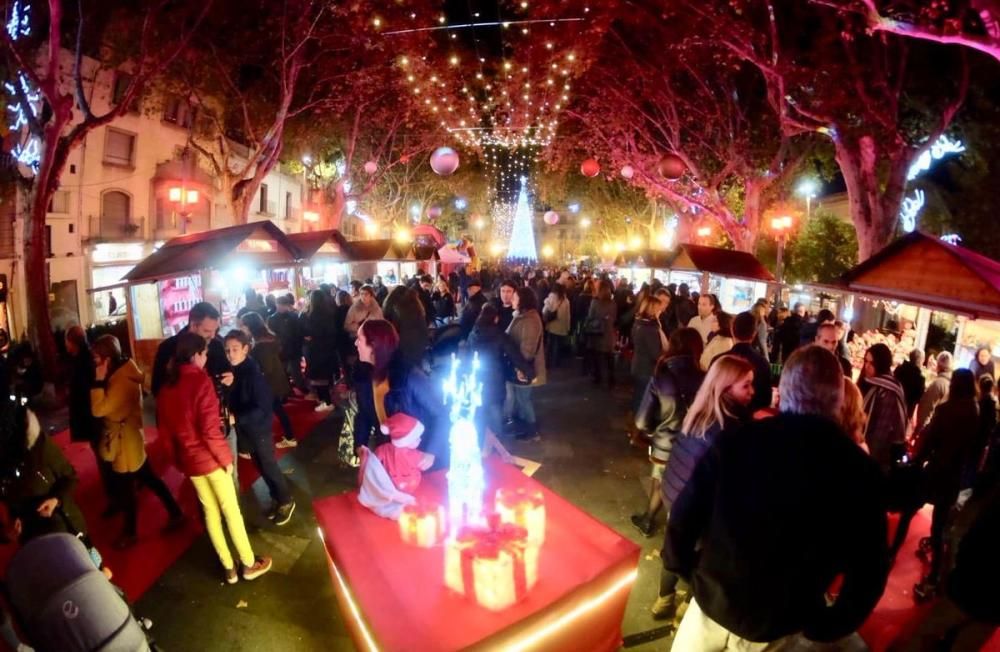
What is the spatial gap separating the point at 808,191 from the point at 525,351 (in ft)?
88.2

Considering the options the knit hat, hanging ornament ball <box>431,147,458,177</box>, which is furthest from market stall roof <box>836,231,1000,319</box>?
hanging ornament ball <box>431,147,458,177</box>

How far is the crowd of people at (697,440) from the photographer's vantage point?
6.72 feet

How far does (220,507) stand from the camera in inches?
165

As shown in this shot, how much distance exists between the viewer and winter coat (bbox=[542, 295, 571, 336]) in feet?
36.4

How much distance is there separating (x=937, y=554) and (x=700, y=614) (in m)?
3.46

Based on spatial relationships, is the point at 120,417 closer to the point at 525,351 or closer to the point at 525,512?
the point at 525,512

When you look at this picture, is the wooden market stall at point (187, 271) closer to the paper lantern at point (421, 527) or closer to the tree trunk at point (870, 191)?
the paper lantern at point (421, 527)

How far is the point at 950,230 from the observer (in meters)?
21.0

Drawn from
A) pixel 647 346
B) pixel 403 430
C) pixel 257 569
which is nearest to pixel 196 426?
pixel 257 569

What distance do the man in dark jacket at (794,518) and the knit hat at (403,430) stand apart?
1913mm

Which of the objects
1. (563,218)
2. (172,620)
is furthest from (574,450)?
(563,218)

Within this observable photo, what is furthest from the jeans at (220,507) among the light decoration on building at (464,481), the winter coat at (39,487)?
the light decoration on building at (464,481)

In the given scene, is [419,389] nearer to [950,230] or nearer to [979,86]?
[979,86]

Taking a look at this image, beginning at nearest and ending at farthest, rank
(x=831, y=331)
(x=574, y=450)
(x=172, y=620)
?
1. (x=172, y=620)
2. (x=831, y=331)
3. (x=574, y=450)
